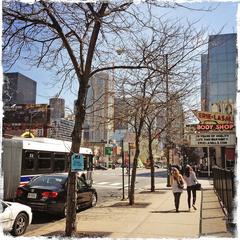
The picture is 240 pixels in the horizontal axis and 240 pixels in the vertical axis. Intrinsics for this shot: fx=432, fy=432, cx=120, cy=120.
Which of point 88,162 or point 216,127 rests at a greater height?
point 216,127

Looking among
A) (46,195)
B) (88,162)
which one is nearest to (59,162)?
(88,162)

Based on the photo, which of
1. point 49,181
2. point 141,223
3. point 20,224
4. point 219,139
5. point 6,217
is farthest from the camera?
point 219,139

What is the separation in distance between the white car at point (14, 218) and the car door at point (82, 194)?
4.01m

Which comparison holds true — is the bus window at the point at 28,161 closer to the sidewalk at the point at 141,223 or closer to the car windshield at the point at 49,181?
the car windshield at the point at 49,181

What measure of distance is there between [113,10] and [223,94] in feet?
210

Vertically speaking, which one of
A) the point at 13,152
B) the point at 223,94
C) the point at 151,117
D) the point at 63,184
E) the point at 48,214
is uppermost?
the point at 223,94

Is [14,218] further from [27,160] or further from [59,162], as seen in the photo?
[59,162]

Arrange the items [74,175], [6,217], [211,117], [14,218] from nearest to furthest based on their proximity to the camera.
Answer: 1. [74,175]
2. [6,217]
3. [14,218]
4. [211,117]

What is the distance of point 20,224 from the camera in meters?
10.1

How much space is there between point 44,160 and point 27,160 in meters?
1.72

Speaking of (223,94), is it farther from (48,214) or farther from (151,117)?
(48,214)

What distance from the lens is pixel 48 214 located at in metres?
14.0

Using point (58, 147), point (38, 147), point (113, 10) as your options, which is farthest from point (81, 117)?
point (58, 147)

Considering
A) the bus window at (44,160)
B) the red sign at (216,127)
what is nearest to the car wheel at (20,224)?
the red sign at (216,127)
